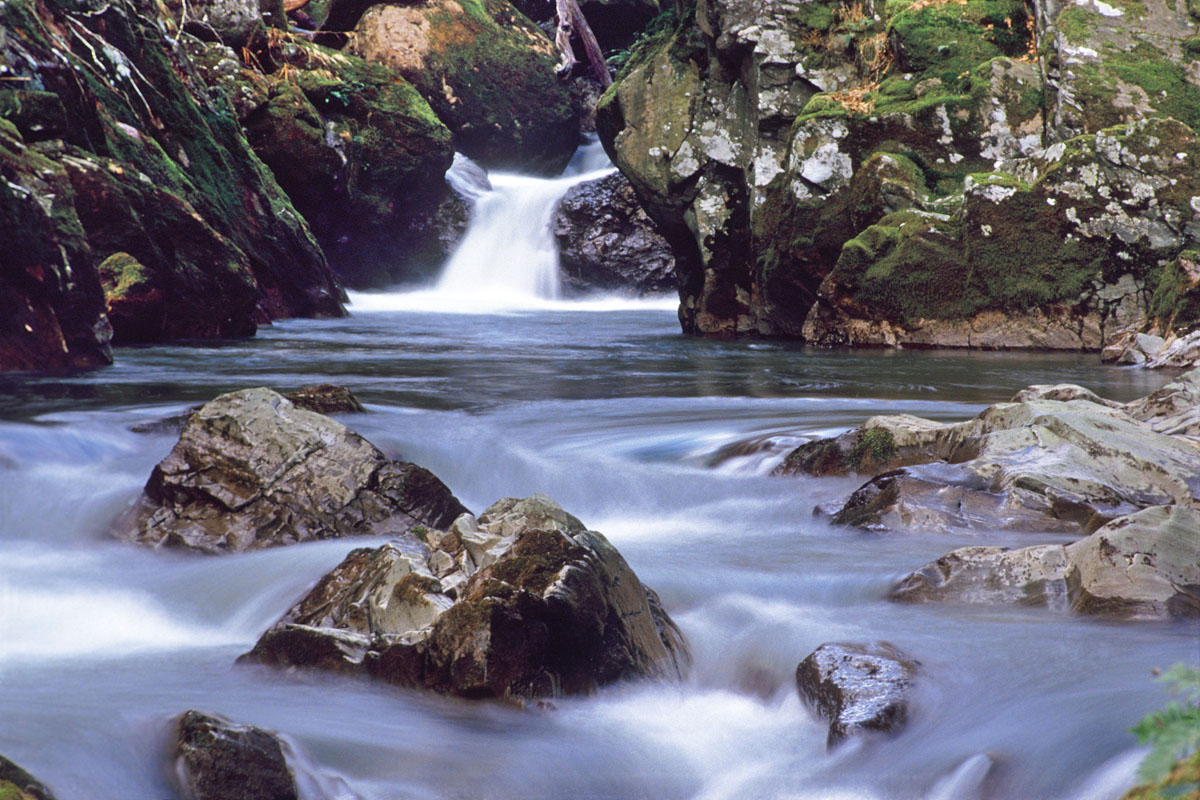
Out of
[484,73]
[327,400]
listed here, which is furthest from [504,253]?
[327,400]

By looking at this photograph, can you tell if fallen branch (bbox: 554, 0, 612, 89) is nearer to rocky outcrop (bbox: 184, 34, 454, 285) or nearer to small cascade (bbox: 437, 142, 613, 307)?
small cascade (bbox: 437, 142, 613, 307)

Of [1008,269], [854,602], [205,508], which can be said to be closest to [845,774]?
[854,602]

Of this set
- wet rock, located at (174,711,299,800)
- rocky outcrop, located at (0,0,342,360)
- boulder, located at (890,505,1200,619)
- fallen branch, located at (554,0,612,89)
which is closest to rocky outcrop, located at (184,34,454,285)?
rocky outcrop, located at (0,0,342,360)

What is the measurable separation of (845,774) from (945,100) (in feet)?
36.8

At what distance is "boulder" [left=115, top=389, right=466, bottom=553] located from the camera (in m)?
4.20

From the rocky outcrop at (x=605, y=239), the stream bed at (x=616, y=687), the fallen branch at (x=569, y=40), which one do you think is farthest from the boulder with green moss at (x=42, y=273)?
the fallen branch at (x=569, y=40)

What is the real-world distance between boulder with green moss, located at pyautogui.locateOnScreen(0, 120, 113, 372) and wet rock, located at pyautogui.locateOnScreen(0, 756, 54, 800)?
21.0 ft

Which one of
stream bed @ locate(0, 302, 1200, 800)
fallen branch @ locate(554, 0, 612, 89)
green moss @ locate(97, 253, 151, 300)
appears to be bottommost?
stream bed @ locate(0, 302, 1200, 800)

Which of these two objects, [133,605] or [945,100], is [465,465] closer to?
[133,605]

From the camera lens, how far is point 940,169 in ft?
39.2

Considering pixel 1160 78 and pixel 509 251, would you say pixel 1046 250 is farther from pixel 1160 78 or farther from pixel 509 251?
pixel 509 251

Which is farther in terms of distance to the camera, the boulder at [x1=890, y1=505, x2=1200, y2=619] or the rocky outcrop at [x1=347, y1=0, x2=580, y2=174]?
the rocky outcrop at [x1=347, y1=0, x2=580, y2=174]

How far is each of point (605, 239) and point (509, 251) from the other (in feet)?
7.72

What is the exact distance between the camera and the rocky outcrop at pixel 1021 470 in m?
4.07
